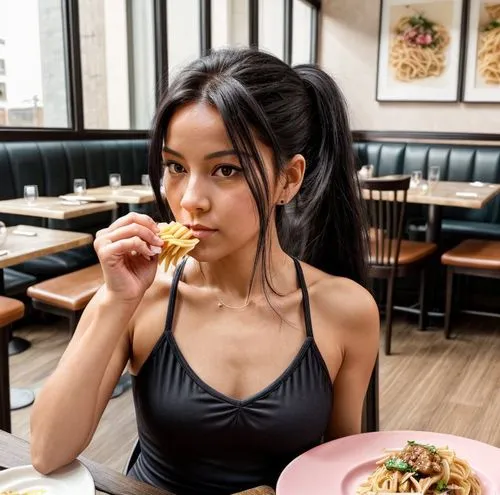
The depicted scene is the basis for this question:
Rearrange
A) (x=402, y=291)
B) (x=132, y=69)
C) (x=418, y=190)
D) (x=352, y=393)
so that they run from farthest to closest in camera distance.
Answer: 1. (x=132, y=69)
2. (x=402, y=291)
3. (x=418, y=190)
4. (x=352, y=393)

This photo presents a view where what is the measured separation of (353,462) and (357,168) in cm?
57

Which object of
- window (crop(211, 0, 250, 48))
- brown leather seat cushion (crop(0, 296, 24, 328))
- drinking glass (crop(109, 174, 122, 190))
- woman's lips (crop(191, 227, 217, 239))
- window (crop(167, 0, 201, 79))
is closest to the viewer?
woman's lips (crop(191, 227, 217, 239))

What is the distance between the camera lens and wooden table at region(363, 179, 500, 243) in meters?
3.95

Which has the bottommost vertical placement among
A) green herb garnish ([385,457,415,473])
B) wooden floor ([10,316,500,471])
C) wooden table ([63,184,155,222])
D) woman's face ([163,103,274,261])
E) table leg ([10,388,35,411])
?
wooden floor ([10,316,500,471])

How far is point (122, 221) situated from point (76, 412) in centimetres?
29

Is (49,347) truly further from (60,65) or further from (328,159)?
(328,159)

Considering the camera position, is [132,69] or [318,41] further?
[318,41]

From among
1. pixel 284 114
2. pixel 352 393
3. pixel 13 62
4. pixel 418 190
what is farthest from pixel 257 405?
pixel 13 62

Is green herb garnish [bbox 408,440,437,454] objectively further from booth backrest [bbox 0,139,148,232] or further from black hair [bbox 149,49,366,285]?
booth backrest [bbox 0,139,148,232]

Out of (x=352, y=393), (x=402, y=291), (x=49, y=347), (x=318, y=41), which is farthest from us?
(x=318, y=41)

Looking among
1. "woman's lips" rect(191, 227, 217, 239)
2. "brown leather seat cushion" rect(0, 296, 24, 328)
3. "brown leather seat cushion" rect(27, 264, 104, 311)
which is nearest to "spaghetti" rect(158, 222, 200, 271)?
"woman's lips" rect(191, 227, 217, 239)

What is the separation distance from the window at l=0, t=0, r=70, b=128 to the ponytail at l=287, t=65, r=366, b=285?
378 centimetres

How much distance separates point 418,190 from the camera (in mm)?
4352

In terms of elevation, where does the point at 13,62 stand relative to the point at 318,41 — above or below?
below
